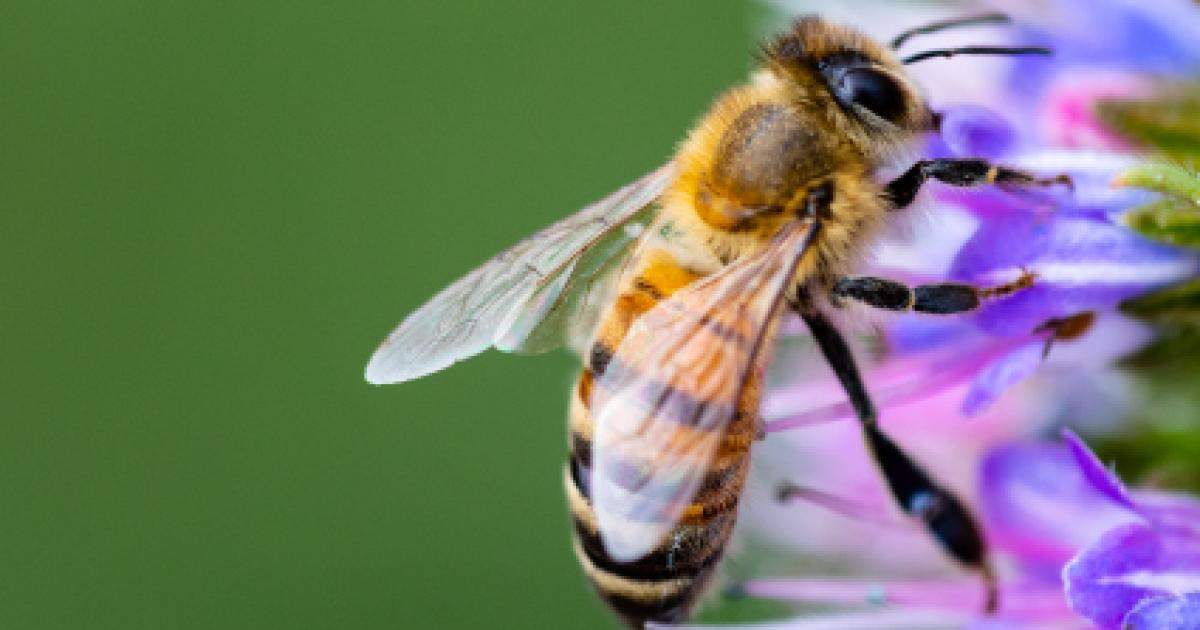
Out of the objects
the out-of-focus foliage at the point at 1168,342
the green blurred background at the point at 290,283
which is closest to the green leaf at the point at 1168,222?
the out-of-focus foliage at the point at 1168,342

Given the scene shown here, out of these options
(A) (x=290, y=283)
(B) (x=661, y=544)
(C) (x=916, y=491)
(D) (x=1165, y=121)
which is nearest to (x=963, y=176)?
(D) (x=1165, y=121)

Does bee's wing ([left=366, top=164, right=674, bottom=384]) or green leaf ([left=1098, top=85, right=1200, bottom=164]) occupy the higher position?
bee's wing ([left=366, top=164, right=674, bottom=384])

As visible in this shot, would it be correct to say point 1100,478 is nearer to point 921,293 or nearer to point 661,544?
point 921,293

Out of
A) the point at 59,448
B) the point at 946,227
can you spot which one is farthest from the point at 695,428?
the point at 59,448

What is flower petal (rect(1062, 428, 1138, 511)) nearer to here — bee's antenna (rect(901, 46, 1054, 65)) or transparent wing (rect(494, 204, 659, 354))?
bee's antenna (rect(901, 46, 1054, 65))

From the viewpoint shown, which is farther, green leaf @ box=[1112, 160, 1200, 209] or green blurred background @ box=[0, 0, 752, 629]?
green blurred background @ box=[0, 0, 752, 629]

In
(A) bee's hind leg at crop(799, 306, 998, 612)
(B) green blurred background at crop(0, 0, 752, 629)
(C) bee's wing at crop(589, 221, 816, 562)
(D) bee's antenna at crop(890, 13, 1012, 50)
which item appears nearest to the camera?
(C) bee's wing at crop(589, 221, 816, 562)

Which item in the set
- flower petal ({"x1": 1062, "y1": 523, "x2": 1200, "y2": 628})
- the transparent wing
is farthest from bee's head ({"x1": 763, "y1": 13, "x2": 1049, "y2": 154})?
flower petal ({"x1": 1062, "y1": 523, "x2": 1200, "y2": 628})
